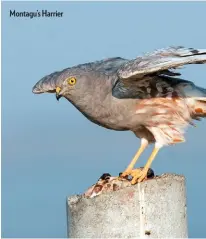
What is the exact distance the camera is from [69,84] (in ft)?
41.6

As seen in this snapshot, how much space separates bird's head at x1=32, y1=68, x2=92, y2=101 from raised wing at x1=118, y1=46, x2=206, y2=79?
26.2 inches

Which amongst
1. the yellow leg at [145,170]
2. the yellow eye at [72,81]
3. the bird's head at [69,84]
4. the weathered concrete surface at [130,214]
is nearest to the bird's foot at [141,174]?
the yellow leg at [145,170]

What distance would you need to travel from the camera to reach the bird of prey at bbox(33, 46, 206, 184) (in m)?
12.7

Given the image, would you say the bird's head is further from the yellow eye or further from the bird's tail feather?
the bird's tail feather

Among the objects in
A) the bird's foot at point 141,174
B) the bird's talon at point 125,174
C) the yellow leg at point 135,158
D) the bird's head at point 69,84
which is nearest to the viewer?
the bird's foot at point 141,174

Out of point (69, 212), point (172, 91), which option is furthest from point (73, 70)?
point (69, 212)

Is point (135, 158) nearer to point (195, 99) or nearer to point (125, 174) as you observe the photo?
point (125, 174)

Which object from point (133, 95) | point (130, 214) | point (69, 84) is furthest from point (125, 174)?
point (130, 214)

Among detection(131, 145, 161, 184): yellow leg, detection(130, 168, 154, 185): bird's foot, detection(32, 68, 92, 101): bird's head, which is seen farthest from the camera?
detection(32, 68, 92, 101): bird's head

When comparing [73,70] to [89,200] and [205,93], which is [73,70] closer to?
[205,93]

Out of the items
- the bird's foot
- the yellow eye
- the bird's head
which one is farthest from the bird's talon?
the yellow eye

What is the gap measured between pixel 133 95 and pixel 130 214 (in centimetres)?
363

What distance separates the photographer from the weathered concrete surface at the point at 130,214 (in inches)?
384

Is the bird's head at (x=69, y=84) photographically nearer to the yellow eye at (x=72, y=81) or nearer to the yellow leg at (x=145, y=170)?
the yellow eye at (x=72, y=81)
